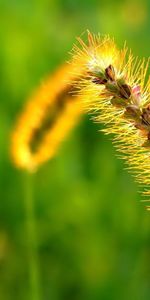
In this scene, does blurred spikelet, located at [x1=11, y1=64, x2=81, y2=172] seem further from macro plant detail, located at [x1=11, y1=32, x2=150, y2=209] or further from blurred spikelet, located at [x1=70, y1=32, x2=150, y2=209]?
blurred spikelet, located at [x1=70, y1=32, x2=150, y2=209]

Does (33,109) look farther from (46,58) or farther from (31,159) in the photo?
(46,58)

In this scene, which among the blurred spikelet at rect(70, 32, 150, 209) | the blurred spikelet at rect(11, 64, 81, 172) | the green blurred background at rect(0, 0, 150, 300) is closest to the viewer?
the blurred spikelet at rect(70, 32, 150, 209)

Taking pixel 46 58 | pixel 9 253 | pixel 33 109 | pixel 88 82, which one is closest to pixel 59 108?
pixel 33 109

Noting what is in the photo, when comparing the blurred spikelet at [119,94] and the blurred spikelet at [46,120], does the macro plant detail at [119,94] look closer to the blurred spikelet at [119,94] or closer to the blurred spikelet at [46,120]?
the blurred spikelet at [119,94]

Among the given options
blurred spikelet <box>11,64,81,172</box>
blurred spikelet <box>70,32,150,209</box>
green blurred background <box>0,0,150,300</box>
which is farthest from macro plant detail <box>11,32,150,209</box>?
green blurred background <box>0,0,150,300</box>

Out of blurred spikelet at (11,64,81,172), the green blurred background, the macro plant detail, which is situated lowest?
the green blurred background

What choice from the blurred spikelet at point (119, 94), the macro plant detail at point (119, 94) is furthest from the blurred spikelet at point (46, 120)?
the blurred spikelet at point (119, 94)

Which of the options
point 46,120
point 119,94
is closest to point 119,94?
point 119,94

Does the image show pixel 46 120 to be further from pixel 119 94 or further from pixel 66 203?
pixel 66 203
